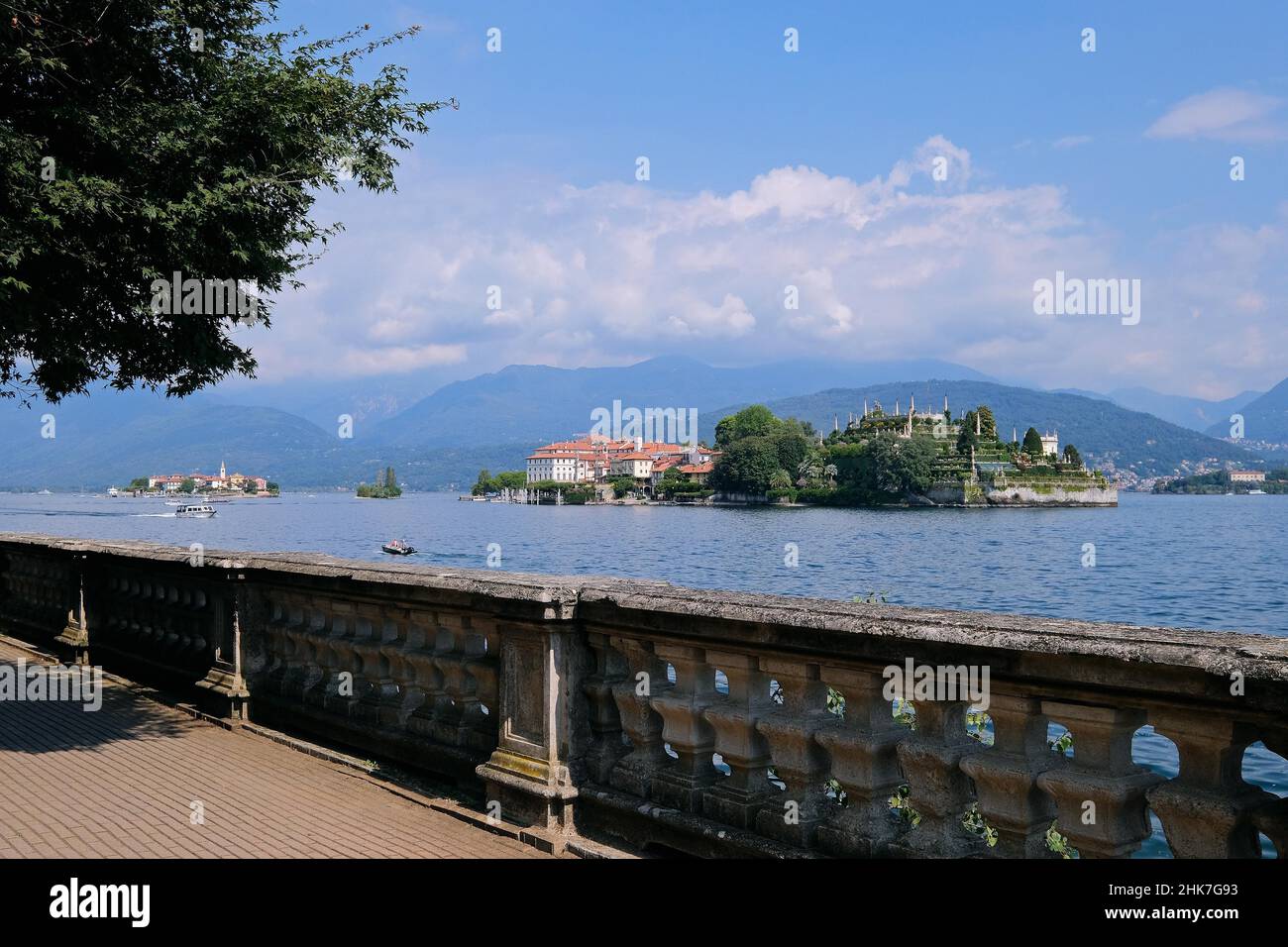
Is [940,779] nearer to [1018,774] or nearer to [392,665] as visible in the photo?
[1018,774]

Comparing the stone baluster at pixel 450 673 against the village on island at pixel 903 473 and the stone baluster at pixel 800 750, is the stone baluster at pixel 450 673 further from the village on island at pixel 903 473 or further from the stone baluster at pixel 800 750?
the village on island at pixel 903 473

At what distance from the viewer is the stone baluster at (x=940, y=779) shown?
403 cm

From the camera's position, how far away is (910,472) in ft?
515

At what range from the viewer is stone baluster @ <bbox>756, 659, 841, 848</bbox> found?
4512 mm

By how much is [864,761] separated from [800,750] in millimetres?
334

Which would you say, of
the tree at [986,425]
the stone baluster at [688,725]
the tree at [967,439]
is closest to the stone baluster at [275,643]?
the stone baluster at [688,725]

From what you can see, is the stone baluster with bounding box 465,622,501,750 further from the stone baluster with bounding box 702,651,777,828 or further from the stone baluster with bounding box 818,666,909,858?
the stone baluster with bounding box 818,666,909,858

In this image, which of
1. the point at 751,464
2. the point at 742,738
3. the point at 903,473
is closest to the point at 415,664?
the point at 742,738

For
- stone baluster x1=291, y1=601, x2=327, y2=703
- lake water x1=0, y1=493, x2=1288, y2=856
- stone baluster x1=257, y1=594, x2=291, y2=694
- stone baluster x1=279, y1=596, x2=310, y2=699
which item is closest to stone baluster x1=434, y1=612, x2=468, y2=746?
stone baluster x1=291, y1=601, x2=327, y2=703

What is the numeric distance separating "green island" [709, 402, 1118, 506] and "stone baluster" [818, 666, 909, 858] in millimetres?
157313

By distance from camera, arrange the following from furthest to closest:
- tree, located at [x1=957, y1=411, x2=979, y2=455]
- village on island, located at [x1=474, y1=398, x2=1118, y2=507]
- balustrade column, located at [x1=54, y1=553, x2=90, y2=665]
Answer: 1. tree, located at [x1=957, y1=411, x2=979, y2=455]
2. village on island, located at [x1=474, y1=398, x2=1118, y2=507]
3. balustrade column, located at [x1=54, y1=553, x2=90, y2=665]

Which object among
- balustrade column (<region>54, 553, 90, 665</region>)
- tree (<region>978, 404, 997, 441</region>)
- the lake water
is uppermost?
tree (<region>978, 404, 997, 441</region>)

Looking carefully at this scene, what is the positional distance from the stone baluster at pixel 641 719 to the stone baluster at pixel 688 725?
104 millimetres
